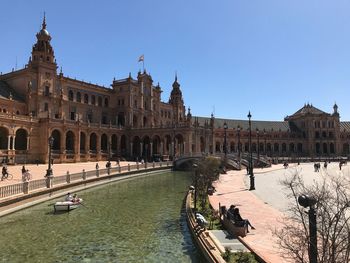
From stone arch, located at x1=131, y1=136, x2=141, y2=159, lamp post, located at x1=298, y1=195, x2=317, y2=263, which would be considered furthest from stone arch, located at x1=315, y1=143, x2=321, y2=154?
lamp post, located at x1=298, y1=195, x2=317, y2=263

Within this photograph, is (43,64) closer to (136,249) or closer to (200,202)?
(200,202)

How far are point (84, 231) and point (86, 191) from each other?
15.2 m

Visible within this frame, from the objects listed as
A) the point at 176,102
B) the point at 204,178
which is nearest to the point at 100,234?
the point at 204,178

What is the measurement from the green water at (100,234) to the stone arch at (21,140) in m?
39.8

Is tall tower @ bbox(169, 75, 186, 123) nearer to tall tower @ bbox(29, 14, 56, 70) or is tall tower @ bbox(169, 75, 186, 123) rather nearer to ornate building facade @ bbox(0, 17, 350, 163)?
ornate building facade @ bbox(0, 17, 350, 163)

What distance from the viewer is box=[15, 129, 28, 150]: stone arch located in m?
60.9

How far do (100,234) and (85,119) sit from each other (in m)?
65.7

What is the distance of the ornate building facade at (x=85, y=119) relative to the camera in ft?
200

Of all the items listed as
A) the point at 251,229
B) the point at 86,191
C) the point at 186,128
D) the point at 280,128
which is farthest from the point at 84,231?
the point at 280,128

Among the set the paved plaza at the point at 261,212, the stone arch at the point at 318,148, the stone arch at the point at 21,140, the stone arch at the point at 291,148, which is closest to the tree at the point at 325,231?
the paved plaza at the point at 261,212

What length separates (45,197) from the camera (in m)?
26.4

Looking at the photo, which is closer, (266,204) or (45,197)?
(266,204)

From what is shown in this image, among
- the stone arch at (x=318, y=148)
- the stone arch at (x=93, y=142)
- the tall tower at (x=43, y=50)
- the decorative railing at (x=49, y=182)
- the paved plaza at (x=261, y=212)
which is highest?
the tall tower at (x=43, y=50)

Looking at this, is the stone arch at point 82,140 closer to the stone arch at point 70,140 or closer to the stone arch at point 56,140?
the stone arch at point 70,140
